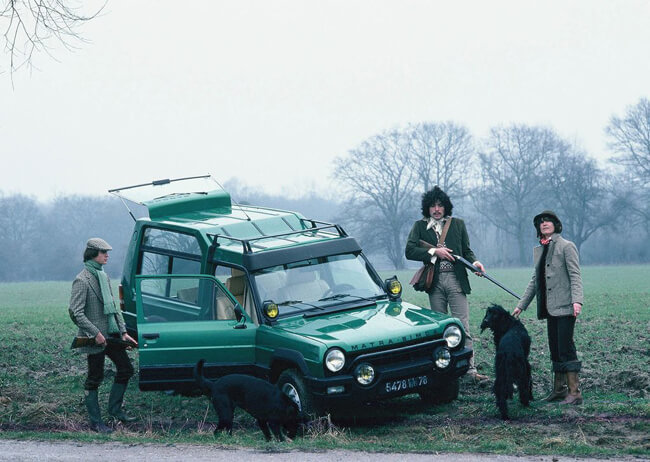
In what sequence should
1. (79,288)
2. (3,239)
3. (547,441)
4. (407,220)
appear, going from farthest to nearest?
(3,239) → (407,220) → (79,288) → (547,441)

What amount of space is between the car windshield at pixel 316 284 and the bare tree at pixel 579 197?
6138 cm

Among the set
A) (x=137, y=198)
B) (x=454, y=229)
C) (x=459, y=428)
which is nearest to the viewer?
(x=459, y=428)

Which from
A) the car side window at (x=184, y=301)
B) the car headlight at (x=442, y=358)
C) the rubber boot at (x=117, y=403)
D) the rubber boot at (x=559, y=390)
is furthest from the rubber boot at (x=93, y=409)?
the rubber boot at (x=559, y=390)

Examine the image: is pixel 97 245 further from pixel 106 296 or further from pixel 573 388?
pixel 573 388

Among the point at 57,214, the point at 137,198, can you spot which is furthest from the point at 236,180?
the point at 137,198

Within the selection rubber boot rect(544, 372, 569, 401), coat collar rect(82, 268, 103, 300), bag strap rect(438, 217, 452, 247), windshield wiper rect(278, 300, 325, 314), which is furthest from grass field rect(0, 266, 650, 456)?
bag strap rect(438, 217, 452, 247)

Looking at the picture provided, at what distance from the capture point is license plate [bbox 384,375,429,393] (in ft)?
25.7

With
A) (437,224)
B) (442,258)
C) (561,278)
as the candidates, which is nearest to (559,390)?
(561,278)

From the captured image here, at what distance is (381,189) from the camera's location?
68688mm

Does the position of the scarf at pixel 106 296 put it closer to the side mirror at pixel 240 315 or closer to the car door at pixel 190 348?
the car door at pixel 190 348

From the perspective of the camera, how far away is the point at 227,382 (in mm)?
7879

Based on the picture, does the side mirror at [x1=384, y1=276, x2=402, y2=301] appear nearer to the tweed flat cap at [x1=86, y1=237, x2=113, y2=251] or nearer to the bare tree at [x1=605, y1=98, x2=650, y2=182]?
the tweed flat cap at [x1=86, y1=237, x2=113, y2=251]

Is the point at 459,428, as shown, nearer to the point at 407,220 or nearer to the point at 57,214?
the point at 407,220

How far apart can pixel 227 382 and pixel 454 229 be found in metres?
3.73
